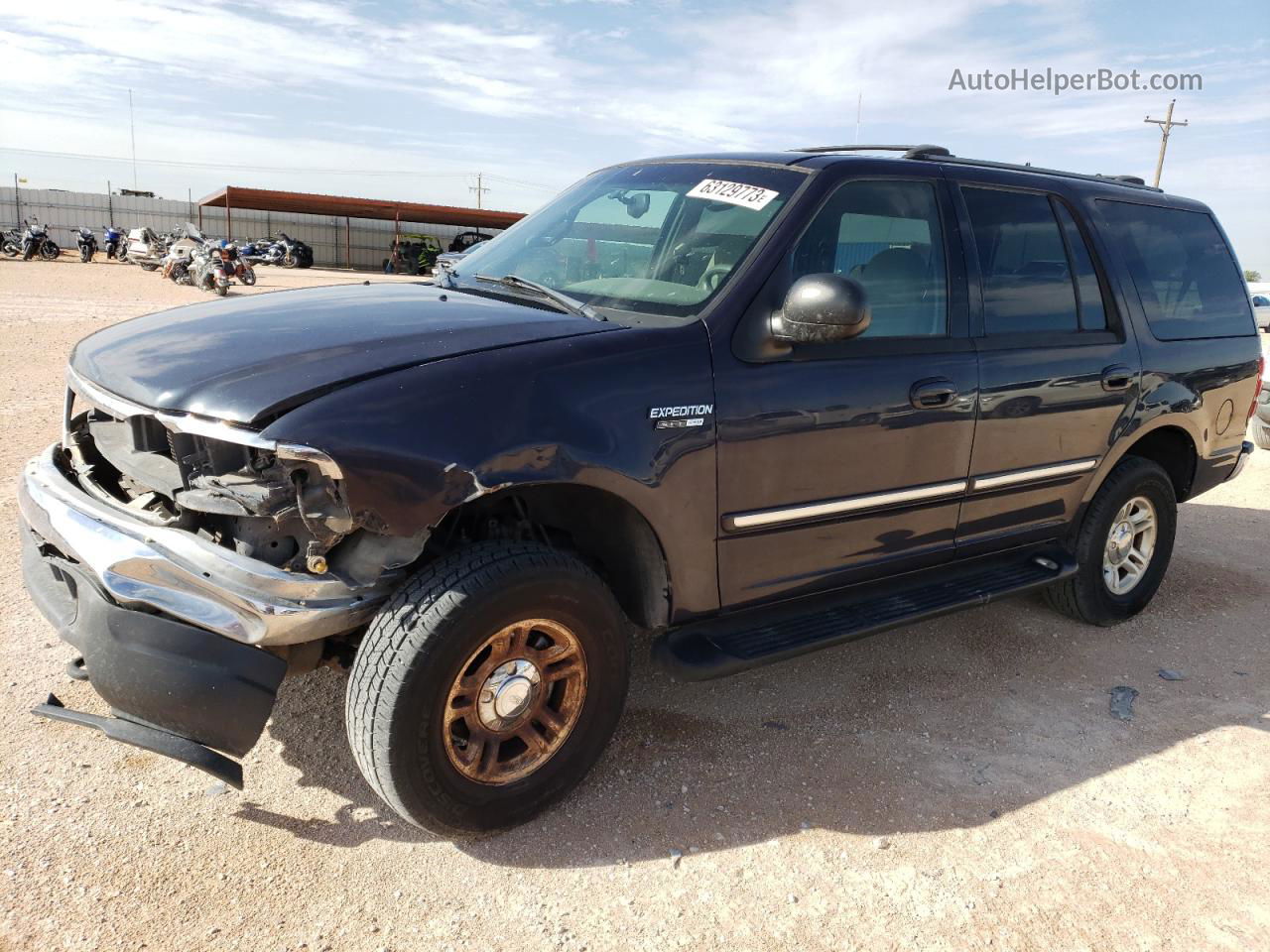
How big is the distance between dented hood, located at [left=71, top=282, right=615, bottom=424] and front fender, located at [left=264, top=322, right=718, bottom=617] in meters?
0.09

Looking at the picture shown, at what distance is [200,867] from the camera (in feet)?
8.64

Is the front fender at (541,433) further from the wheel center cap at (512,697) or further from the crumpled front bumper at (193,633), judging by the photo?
the wheel center cap at (512,697)

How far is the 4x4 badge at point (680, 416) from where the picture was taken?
288 centimetres

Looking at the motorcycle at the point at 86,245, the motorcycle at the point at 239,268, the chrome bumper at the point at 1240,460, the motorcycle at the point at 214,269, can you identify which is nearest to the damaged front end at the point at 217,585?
the chrome bumper at the point at 1240,460

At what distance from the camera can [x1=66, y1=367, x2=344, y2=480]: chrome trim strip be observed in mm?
2332

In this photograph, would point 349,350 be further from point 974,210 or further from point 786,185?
point 974,210

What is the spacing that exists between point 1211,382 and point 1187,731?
1.92 metres

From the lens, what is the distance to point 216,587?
8.09 feet

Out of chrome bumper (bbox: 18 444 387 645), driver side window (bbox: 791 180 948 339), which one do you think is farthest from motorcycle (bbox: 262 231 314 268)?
chrome bumper (bbox: 18 444 387 645)

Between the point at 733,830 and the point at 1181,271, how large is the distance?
366 cm

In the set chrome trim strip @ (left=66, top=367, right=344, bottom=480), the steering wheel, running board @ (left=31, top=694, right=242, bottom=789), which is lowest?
running board @ (left=31, top=694, right=242, bottom=789)

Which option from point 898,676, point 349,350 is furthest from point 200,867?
point 898,676

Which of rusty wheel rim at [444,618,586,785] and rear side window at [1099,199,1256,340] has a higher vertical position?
rear side window at [1099,199,1256,340]

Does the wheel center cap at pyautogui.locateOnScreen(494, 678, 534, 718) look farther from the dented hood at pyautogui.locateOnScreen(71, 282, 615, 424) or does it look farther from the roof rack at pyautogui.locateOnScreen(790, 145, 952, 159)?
the roof rack at pyautogui.locateOnScreen(790, 145, 952, 159)
